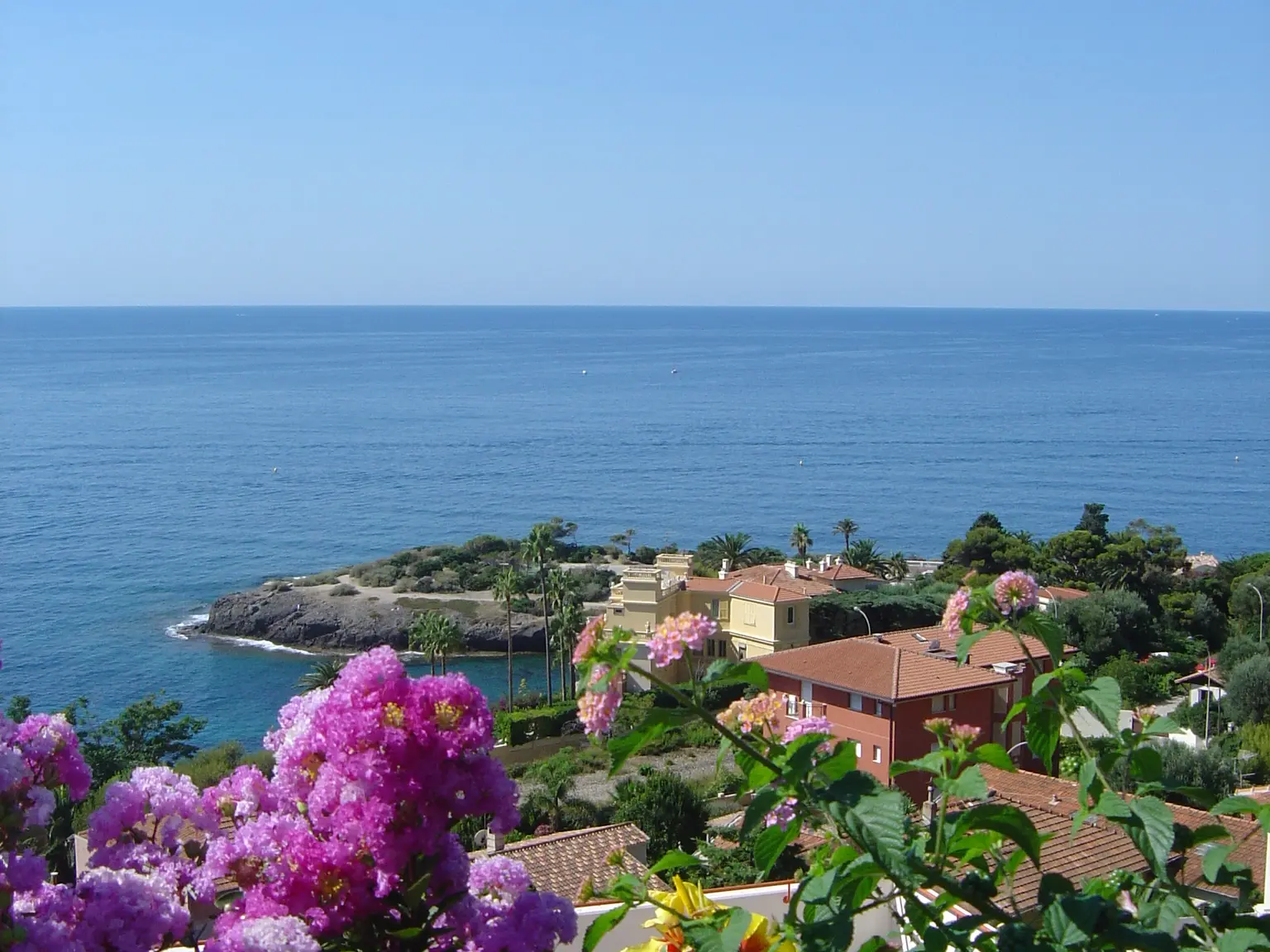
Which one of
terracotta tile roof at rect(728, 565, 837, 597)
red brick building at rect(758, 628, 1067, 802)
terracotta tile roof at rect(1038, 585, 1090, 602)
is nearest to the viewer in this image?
red brick building at rect(758, 628, 1067, 802)

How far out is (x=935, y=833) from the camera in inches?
102

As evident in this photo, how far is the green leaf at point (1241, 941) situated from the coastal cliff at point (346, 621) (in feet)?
178

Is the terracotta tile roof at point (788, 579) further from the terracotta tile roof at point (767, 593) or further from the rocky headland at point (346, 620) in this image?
the rocky headland at point (346, 620)

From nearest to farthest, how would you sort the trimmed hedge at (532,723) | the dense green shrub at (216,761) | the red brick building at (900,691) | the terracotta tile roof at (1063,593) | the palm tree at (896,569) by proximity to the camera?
1. the red brick building at (900,691)
2. the dense green shrub at (216,761)
3. the trimmed hedge at (532,723)
4. the terracotta tile roof at (1063,593)
5. the palm tree at (896,569)

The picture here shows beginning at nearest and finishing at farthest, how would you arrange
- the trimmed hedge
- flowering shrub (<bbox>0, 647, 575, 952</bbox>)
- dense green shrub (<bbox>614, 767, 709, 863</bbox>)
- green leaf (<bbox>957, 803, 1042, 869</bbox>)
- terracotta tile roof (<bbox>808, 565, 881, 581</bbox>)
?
flowering shrub (<bbox>0, 647, 575, 952</bbox>), green leaf (<bbox>957, 803, 1042, 869</bbox>), dense green shrub (<bbox>614, 767, 709, 863</bbox>), the trimmed hedge, terracotta tile roof (<bbox>808, 565, 881, 581</bbox>)

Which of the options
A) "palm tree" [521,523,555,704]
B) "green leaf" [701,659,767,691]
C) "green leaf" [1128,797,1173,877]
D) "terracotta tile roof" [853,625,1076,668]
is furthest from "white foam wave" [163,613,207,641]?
"green leaf" [1128,797,1173,877]

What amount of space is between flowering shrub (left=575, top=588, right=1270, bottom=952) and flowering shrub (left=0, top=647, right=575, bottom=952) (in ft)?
1.07

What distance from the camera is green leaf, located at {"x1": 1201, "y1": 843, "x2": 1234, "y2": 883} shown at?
2590 mm

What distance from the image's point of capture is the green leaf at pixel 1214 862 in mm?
2590

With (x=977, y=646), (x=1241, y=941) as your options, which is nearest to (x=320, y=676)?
(x=977, y=646)

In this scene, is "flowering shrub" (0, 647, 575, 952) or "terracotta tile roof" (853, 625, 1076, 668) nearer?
"flowering shrub" (0, 647, 575, 952)

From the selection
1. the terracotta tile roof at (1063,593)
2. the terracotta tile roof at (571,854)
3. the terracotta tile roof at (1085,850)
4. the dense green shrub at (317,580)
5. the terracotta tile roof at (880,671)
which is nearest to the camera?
the terracotta tile roof at (1085,850)

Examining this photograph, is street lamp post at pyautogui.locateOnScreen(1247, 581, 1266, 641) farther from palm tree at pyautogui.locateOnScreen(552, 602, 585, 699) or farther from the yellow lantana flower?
the yellow lantana flower

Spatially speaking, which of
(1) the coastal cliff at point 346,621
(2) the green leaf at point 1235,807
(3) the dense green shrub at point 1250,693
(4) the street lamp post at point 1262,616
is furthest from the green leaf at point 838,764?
(1) the coastal cliff at point 346,621
